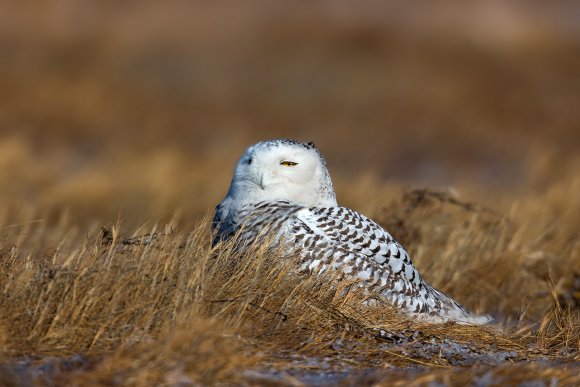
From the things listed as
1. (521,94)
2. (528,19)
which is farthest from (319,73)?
(528,19)

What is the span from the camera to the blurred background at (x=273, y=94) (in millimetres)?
11992

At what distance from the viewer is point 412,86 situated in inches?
754

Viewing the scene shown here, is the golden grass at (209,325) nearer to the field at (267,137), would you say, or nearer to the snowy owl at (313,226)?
the field at (267,137)

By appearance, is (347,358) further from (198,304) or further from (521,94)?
(521,94)

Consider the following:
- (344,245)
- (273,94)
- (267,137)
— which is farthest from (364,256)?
(273,94)

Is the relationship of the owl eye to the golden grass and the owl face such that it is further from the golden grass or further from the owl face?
the golden grass

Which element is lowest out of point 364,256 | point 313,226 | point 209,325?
point 209,325

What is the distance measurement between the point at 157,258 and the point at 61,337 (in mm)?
618

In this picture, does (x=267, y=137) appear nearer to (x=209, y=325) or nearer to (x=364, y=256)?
(x=364, y=256)

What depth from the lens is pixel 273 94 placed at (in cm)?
1902

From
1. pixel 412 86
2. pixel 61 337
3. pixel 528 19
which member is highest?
pixel 528 19

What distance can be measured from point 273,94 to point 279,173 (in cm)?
1370

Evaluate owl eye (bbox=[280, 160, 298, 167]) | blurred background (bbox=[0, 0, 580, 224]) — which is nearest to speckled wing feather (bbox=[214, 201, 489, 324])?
owl eye (bbox=[280, 160, 298, 167])

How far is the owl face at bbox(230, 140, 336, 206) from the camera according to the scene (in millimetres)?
5375
